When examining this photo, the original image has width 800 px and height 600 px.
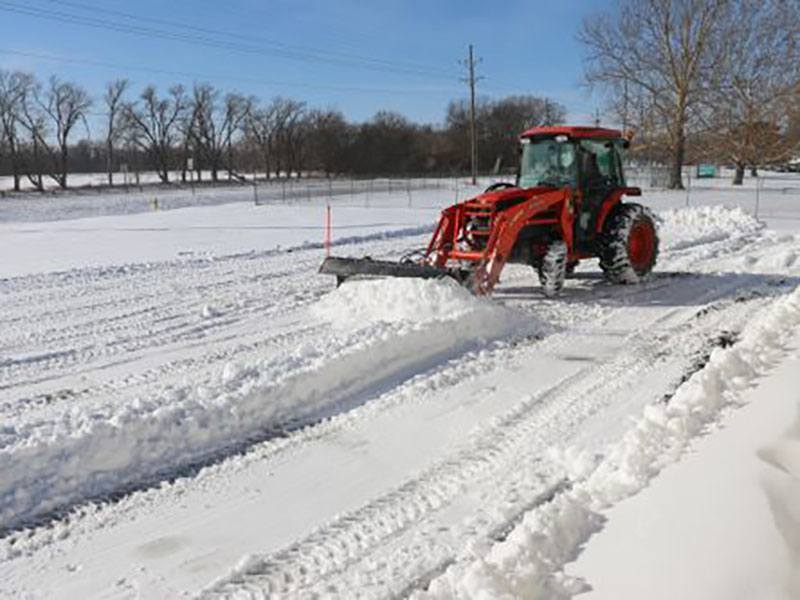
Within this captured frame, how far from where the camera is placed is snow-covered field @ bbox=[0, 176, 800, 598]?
3.85 meters

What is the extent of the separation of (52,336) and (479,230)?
548 cm

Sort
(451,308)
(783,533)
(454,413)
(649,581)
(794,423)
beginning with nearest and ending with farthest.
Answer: (649,581)
(783,533)
(794,423)
(454,413)
(451,308)

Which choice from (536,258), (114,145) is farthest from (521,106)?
(536,258)

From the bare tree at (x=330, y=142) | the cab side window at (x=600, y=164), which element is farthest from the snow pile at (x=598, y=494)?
the bare tree at (x=330, y=142)

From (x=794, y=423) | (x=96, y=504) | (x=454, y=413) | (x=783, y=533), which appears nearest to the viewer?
(x=783, y=533)

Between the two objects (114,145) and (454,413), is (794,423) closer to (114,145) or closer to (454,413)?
(454,413)

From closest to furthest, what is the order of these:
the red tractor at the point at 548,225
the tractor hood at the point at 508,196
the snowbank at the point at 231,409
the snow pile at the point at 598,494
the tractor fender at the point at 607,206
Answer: the snow pile at the point at 598,494 → the snowbank at the point at 231,409 → the red tractor at the point at 548,225 → the tractor hood at the point at 508,196 → the tractor fender at the point at 607,206

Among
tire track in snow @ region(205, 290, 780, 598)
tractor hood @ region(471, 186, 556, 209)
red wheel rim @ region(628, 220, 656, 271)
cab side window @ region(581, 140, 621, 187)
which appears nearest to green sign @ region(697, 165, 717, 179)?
red wheel rim @ region(628, 220, 656, 271)

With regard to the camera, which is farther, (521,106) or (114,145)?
(114,145)

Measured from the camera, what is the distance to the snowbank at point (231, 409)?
4941 mm

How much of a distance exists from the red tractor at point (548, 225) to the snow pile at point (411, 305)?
31 cm

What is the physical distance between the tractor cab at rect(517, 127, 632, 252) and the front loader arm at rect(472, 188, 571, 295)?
1262 mm

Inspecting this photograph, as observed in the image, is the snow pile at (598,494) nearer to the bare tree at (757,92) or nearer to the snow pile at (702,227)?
the snow pile at (702,227)

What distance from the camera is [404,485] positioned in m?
4.91
